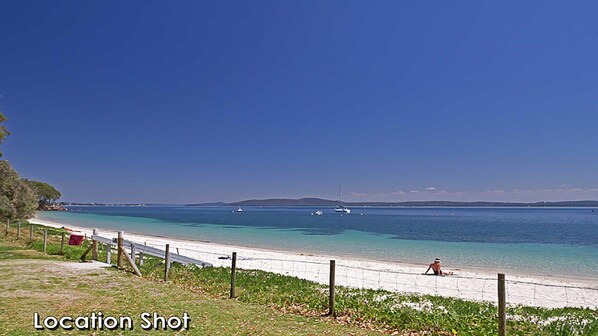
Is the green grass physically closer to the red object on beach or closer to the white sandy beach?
the white sandy beach

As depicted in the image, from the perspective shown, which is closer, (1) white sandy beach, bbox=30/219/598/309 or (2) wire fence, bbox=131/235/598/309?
(2) wire fence, bbox=131/235/598/309

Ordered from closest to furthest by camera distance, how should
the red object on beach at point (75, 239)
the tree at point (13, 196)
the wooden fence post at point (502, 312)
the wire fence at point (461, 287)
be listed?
the wooden fence post at point (502, 312) → the wire fence at point (461, 287) → the red object on beach at point (75, 239) → the tree at point (13, 196)

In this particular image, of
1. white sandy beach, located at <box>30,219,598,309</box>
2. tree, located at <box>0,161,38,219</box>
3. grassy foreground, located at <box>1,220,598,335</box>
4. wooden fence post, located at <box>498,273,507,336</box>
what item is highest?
tree, located at <box>0,161,38,219</box>

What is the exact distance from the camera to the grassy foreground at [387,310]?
8164 mm

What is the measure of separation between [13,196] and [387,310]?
85.3 ft

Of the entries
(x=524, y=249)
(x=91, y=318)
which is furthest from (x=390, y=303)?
(x=524, y=249)

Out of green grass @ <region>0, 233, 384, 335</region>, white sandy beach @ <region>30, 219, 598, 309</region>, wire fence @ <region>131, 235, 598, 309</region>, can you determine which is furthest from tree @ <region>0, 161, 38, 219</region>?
wire fence @ <region>131, 235, 598, 309</region>

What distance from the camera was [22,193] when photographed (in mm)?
27500

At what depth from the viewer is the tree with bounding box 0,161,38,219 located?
23578 millimetres

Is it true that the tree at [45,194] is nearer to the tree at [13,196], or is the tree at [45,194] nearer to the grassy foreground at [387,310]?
the tree at [13,196]

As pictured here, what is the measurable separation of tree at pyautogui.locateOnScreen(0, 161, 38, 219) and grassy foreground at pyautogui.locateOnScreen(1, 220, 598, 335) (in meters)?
14.1

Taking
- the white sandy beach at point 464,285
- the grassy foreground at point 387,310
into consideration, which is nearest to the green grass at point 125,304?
the grassy foreground at point 387,310

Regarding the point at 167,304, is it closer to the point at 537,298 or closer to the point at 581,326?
the point at 581,326

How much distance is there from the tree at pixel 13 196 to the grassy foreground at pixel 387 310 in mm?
14111
